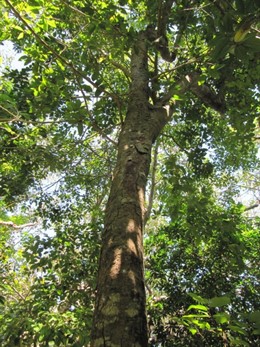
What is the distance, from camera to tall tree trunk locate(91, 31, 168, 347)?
1.16 m

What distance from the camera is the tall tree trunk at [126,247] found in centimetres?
116

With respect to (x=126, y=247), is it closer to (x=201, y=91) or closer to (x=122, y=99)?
(x=122, y=99)

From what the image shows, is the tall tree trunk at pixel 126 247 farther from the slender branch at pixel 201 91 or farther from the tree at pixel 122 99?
the slender branch at pixel 201 91

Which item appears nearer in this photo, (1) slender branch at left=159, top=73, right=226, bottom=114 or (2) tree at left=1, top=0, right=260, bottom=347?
(2) tree at left=1, top=0, right=260, bottom=347

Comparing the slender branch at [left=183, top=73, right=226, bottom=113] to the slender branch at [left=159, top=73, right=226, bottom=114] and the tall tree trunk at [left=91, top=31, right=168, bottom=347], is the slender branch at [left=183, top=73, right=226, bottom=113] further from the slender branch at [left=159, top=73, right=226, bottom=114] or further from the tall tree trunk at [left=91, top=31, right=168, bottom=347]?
the tall tree trunk at [left=91, top=31, right=168, bottom=347]

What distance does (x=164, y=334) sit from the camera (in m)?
3.86

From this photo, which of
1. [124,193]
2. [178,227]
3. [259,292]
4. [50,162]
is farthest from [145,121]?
[259,292]

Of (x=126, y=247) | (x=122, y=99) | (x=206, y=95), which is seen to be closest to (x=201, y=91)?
(x=206, y=95)

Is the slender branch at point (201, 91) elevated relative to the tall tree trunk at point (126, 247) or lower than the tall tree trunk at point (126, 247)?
elevated

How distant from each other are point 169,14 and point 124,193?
8.13 ft

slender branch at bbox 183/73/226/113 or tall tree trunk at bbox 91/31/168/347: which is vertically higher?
slender branch at bbox 183/73/226/113

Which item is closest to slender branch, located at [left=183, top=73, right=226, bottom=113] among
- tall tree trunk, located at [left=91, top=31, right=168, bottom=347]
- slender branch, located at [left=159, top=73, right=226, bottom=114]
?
slender branch, located at [left=159, top=73, right=226, bottom=114]

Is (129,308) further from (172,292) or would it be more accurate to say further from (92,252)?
(172,292)

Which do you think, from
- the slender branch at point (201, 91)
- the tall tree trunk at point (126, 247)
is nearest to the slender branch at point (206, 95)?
the slender branch at point (201, 91)
